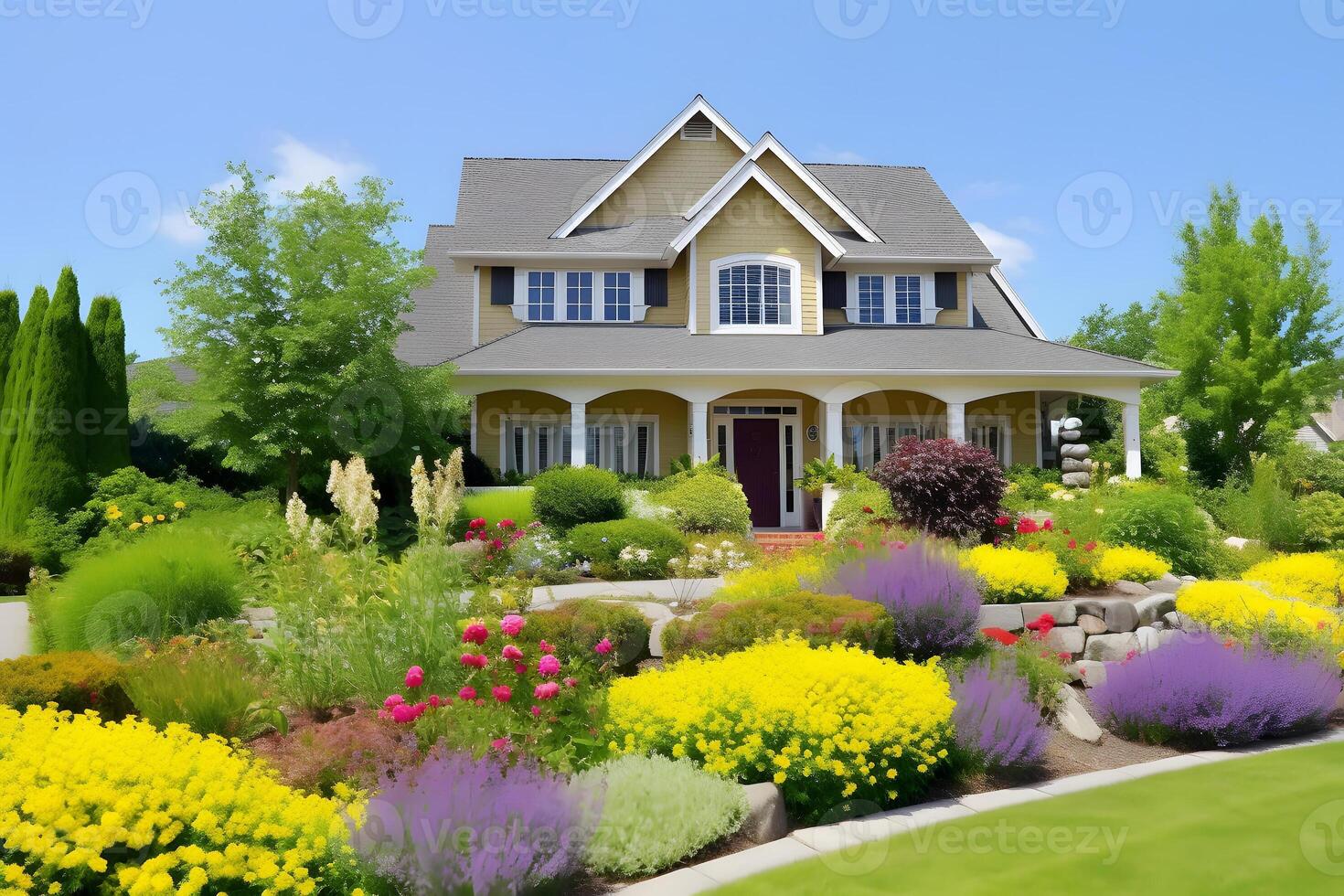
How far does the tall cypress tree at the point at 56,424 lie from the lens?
14672 millimetres

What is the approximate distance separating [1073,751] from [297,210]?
13643mm

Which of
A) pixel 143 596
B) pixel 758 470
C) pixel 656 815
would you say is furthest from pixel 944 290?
pixel 656 815

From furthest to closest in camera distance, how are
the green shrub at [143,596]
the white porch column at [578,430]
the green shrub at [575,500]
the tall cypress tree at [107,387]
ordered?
the white porch column at [578,430] < the tall cypress tree at [107,387] < the green shrub at [575,500] < the green shrub at [143,596]

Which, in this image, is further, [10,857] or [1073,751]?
[1073,751]

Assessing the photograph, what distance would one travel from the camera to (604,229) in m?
21.7

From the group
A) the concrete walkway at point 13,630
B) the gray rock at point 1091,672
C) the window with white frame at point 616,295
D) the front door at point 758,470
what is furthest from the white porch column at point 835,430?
the concrete walkway at point 13,630

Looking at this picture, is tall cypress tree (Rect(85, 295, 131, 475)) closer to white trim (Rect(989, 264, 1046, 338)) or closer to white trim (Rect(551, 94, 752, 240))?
white trim (Rect(551, 94, 752, 240))

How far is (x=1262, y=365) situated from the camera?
25438 millimetres

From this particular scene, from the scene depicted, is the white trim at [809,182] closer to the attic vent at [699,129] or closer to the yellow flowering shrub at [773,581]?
the attic vent at [699,129]

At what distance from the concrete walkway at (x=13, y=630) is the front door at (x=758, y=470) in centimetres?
1272

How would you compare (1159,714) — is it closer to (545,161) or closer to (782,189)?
(782,189)

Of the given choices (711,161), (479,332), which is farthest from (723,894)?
(711,161)

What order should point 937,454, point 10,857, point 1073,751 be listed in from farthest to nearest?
point 937,454
point 1073,751
point 10,857

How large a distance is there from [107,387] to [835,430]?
12.8 m
